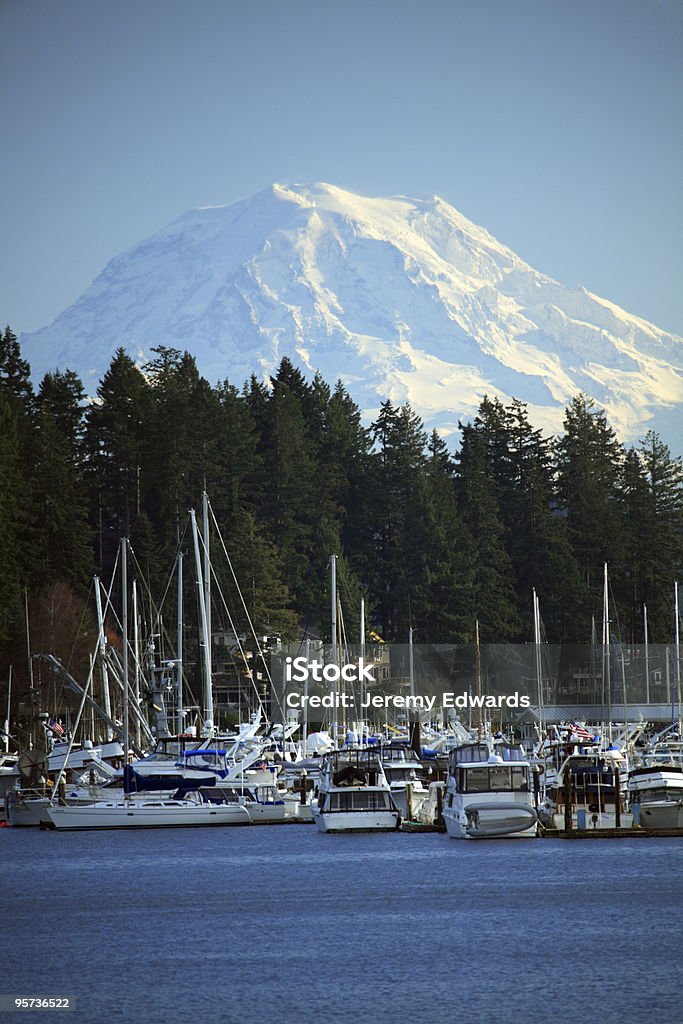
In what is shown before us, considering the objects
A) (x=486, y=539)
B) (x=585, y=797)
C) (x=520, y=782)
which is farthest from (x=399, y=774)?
(x=486, y=539)

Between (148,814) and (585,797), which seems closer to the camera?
(585,797)

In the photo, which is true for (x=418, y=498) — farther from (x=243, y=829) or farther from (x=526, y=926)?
(x=526, y=926)

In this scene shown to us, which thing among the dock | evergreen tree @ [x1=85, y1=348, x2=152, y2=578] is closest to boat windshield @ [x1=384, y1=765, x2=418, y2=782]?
the dock

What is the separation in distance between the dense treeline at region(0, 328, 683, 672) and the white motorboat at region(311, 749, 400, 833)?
55804mm

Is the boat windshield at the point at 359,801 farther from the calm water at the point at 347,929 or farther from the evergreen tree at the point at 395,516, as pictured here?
the evergreen tree at the point at 395,516

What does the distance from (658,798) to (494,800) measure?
679cm

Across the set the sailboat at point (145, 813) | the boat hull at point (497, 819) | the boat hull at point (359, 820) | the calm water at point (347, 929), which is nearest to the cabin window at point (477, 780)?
the boat hull at point (497, 819)

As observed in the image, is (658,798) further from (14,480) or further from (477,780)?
(14,480)

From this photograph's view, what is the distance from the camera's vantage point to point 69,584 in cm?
12675

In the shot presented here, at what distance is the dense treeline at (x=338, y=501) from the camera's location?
136 metres

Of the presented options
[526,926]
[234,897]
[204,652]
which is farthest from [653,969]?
[204,652]

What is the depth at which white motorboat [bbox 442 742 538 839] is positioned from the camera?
60906mm

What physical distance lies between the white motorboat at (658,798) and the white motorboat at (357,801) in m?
8.96

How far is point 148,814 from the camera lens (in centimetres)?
6881
